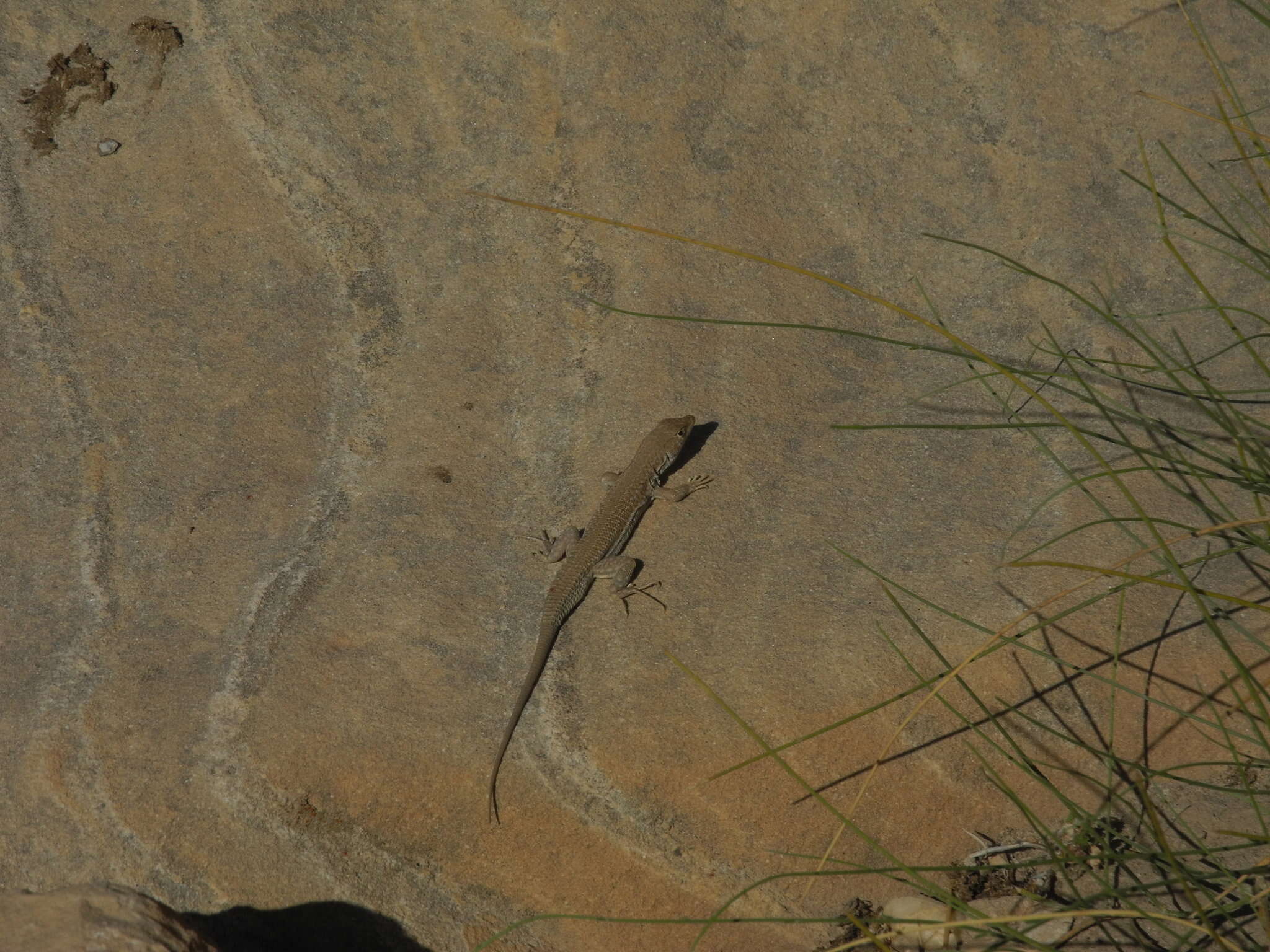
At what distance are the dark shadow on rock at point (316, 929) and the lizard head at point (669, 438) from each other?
7.24 ft

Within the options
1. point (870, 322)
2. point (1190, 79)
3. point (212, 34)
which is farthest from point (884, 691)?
point (212, 34)

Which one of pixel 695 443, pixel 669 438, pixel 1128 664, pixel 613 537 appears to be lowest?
pixel 613 537

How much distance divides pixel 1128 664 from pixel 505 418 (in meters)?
2.91

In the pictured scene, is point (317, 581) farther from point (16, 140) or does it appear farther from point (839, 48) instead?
point (839, 48)

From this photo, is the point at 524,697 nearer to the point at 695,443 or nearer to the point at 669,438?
the point at 669,438

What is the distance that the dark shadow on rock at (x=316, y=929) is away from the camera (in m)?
3.81

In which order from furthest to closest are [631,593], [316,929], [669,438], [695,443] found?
[695,443], [669,438], [631,593], [316,929]

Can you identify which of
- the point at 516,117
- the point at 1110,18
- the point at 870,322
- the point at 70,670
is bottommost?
the point at 70,670

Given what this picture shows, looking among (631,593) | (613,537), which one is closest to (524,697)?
(631,593)

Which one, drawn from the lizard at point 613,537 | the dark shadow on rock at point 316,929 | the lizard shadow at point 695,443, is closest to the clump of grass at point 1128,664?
the lizard at point 613,537

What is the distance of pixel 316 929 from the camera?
3861 millimetres

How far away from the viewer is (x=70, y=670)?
14.1ft

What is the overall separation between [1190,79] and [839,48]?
204cm

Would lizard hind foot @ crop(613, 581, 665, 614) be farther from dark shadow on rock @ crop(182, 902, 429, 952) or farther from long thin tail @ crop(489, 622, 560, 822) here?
dark shadow on rock @ crop(182, 902, 429, 952)
